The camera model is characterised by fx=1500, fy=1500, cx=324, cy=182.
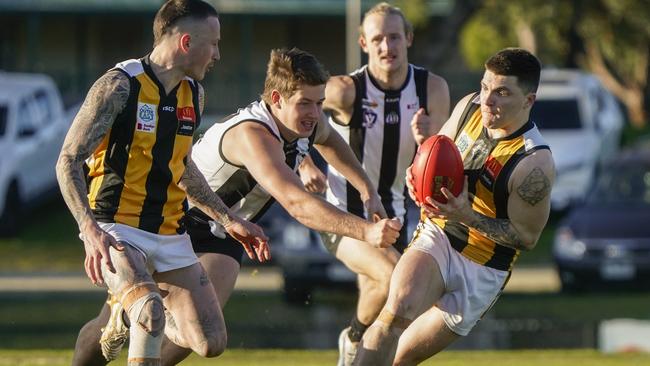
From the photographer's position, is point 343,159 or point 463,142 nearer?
point 463,142

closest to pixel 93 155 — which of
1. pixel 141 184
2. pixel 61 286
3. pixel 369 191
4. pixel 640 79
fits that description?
pixel 141 184

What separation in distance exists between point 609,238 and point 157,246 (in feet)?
38.8

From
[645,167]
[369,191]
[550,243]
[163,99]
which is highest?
[163,99]

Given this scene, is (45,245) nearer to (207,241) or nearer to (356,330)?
(356,330)

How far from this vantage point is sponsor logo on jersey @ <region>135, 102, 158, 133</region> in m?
7.65

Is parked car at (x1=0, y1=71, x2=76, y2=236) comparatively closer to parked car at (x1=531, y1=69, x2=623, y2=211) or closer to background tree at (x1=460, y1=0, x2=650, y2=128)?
parked car at (x1=531, y1=69, x2=623, y2=211)

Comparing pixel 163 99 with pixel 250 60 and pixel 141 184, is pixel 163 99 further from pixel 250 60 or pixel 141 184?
pixel 250 60

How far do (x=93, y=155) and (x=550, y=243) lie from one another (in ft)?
57.3

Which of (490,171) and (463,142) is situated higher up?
(463,142)

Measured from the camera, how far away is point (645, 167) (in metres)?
20.0

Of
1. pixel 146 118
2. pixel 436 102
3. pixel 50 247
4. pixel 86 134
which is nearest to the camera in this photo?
pixel 86 134

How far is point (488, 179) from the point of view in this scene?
8188mm

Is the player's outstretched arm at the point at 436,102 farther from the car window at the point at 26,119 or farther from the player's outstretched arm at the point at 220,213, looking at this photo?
the car window at the point at 26,119

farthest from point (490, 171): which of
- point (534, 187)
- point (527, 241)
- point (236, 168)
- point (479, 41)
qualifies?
point (479, 41)
